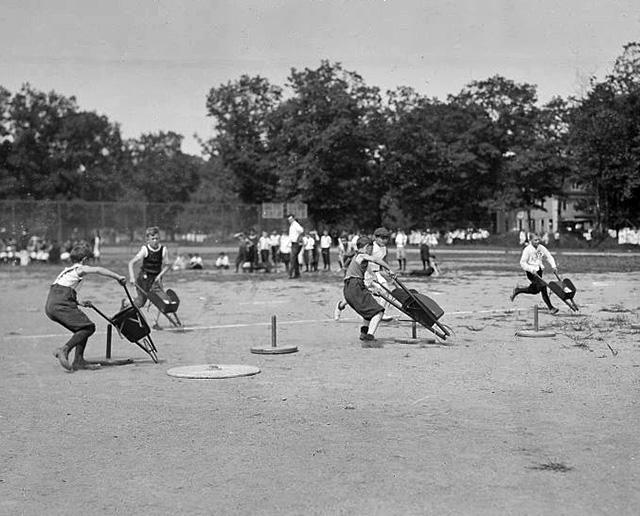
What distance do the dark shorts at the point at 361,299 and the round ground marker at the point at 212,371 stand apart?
2.84m

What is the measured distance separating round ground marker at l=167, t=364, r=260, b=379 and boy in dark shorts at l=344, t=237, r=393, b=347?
8.97ft

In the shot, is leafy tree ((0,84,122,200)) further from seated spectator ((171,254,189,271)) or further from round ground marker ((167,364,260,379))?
round ground marker ((167,364,260,379))

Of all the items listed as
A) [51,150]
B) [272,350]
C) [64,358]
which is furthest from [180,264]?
[51,150]

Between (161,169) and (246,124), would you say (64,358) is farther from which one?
(161,169)

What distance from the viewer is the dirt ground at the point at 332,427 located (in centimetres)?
545

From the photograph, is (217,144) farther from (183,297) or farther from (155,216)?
(183,297)

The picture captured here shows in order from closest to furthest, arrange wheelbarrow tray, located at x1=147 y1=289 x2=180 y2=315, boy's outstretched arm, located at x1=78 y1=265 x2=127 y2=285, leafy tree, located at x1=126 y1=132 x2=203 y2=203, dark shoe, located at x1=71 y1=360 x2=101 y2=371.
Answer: boy's outstretched arm, located at x1=78 y1=265 x2=127 y2=285 < dark shoe, located at x1=71 y1=360 x2=101 y2=371 < wheelbarrow tray, located at x1=147 y1=289 x2=180 y2=315 < leafy tree, located at x1=126 y1=132 x2=203 y2=203

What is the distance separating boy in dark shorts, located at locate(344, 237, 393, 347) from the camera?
1295 cm

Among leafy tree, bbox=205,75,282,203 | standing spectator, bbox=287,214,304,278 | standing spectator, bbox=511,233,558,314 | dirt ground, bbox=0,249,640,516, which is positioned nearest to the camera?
dirt ground, bbox=0,249,640,516

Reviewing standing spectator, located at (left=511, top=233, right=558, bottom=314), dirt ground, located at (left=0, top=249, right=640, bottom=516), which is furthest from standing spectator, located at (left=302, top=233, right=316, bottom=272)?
dirt ground, located at (left=0, top=249, right=640, bottom=516)

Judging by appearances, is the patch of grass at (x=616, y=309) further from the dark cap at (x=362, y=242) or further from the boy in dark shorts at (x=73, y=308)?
the boy in dark shorts at (x=73, y=308)

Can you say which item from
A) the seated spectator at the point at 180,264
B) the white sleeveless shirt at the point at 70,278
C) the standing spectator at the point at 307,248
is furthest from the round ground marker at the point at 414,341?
the seated spectator at the point at 180,264

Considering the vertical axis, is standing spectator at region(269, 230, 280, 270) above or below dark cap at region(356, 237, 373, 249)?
below

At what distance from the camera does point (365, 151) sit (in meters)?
74.6
